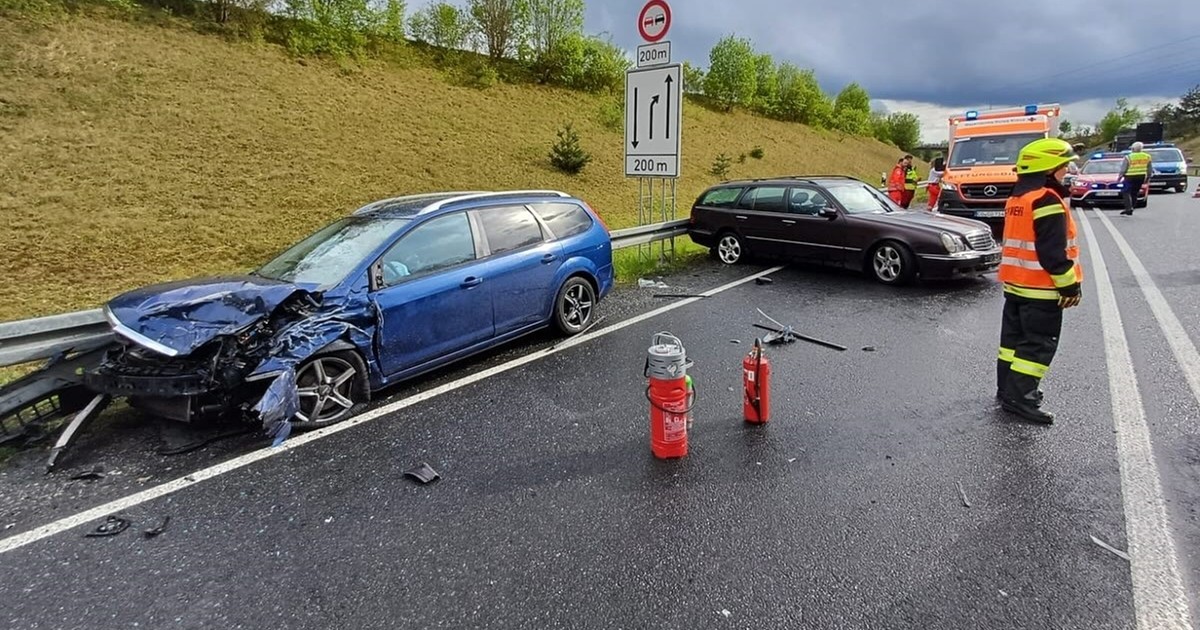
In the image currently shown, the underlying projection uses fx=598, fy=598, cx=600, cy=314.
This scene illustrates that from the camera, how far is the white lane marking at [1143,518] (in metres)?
2.29

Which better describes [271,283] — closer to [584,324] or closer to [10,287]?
[584,324]

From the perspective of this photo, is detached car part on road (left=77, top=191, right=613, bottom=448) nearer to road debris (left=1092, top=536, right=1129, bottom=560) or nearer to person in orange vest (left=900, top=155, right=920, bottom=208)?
road debris (left=1092, top=536, right=1129, bottom=560)

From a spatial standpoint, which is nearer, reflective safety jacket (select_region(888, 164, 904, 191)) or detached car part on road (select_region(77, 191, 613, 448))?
detached car part on road (select_region(77, 191, 613, 448))

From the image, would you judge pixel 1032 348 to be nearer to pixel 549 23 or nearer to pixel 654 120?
pixel 654 120

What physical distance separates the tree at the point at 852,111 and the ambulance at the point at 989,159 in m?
35.8

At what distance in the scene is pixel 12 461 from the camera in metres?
3.57

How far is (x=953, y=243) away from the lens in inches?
299

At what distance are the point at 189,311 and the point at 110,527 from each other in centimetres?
140

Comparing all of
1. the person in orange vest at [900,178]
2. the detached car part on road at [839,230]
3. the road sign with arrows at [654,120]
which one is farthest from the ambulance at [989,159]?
the road sign with arrows at [654,120]

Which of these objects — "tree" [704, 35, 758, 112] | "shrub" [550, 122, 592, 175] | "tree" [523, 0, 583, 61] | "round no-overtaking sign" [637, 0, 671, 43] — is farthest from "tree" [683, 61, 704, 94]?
"round no-overtaking sign" [637, 0, 671, 43]

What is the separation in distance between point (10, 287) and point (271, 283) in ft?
20.8

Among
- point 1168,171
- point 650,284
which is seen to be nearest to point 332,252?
point 650,284

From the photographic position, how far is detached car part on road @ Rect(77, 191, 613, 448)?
144 inches

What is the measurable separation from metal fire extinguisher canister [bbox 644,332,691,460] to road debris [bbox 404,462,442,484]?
128 centimetres
